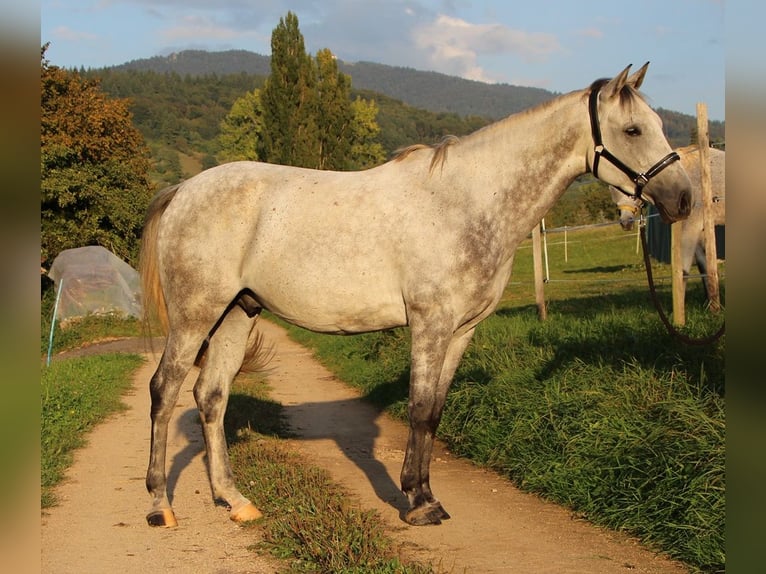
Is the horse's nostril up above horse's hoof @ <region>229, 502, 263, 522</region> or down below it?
above

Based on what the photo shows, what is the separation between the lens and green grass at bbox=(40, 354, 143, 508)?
19.9 feet

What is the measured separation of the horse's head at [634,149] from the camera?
423cm

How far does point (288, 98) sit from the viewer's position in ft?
104

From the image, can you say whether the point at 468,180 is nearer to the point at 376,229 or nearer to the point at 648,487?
the point at 376,229

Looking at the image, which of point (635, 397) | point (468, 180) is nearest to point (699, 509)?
point (635, 397)

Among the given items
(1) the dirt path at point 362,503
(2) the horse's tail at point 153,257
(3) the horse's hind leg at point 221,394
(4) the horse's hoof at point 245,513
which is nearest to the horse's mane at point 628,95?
(1) the dirt path at point 362,503

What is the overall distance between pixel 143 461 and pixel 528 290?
13635 mm

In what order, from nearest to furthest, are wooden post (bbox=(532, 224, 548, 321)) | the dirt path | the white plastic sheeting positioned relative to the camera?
the dirt path → wooden post (bbox=(532, 224, 548, 321)) → the white plastic sheeting

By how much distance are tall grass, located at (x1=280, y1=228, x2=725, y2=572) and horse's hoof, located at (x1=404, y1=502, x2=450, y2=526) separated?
941mm

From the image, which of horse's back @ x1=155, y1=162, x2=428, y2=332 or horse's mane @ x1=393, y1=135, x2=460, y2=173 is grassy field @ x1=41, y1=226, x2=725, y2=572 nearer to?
horse's back @ x1=155, y1=162, x2=428, y2=332

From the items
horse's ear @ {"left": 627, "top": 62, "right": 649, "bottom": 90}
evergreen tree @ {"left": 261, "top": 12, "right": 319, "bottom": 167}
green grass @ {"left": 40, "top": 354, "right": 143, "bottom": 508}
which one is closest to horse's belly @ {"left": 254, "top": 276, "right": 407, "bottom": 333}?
green grass @ {"left": 40, "top": 354, "right": 143, "bottom": 508}

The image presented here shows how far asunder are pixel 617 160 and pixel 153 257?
3196mm

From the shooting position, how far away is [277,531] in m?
4.34
